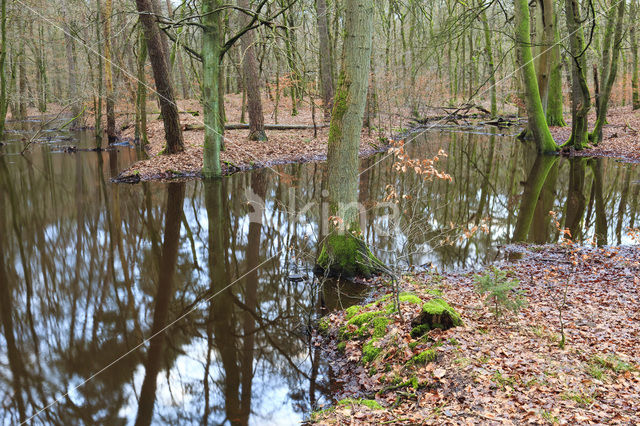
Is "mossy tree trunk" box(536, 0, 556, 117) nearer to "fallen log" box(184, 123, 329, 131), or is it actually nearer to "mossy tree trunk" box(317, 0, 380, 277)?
"fallen log" box(184, 123, 329, 131)

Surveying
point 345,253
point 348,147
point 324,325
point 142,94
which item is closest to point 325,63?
point 142,94

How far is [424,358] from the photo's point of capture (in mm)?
4086

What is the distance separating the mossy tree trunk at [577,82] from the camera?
13.0m

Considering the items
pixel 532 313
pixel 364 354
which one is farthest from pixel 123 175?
pixel 532 313

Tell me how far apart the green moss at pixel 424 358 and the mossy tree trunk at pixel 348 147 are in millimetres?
2053

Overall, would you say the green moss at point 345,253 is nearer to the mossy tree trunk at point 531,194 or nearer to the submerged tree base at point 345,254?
the submerged tree base at point 345,254

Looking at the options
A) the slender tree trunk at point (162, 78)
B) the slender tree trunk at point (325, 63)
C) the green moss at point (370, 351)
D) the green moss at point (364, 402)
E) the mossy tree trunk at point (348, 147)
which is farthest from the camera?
the slender tree trunk at point (325, 63)

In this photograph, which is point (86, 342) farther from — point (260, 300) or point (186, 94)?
point (186, 94)

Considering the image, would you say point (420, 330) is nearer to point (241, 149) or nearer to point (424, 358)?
point (424, 358)

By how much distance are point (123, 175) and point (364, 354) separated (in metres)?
11.0

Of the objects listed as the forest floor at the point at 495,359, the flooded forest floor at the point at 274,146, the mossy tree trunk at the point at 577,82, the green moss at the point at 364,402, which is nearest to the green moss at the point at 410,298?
the forest floor at the point at 495,359

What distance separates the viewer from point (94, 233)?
8.93 meters

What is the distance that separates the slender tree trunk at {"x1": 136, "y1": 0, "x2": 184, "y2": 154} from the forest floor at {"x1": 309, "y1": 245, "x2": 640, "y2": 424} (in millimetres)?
9964

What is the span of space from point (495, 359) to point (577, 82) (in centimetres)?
1538
